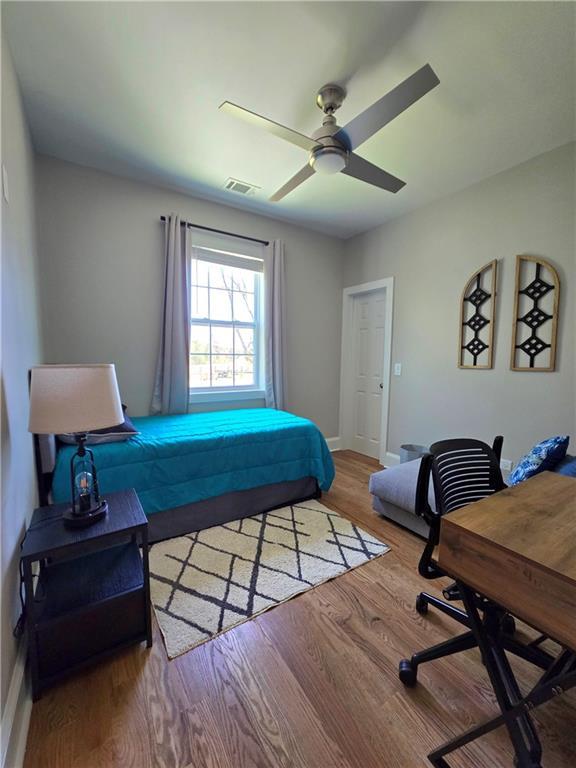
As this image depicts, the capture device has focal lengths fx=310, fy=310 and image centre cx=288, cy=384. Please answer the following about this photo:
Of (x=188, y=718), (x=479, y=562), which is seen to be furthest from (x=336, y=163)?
(x=188, y=718)

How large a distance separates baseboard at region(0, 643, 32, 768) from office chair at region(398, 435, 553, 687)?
1.31m

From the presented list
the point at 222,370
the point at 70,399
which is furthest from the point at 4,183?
the point at 222,370

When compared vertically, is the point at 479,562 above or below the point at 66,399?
below

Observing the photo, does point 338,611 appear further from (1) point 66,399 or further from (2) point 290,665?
(1) point 66,399

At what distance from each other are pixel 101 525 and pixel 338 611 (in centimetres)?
122

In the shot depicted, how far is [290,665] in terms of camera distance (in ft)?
4.25

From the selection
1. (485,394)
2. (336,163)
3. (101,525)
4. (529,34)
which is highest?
(529,34)

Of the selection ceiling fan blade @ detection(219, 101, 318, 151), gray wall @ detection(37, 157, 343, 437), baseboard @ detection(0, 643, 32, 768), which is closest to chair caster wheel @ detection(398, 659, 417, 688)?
baseboard @ detection(0, 643, 32, 768)

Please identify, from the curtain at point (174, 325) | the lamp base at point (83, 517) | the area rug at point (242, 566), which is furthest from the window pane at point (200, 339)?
the lamp base at point (83, 517)

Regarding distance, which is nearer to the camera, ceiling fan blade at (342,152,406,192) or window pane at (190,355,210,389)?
ceiling fan blade at (342,152,406,192)

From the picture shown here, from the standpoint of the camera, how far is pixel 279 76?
5.62 feet

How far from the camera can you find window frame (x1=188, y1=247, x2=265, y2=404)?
3.32 m

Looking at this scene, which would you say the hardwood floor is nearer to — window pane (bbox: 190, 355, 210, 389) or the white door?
window pane (bbox: 190, 355, 210, 389)

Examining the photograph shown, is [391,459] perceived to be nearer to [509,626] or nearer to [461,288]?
[461,288]
